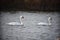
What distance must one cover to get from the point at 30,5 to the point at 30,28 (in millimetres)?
468

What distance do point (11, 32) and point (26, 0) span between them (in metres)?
0.72

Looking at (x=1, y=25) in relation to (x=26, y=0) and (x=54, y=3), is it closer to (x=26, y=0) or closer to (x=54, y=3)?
(x=26, y=0)

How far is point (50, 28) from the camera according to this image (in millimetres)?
2373

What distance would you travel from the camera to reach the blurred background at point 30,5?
2334mm

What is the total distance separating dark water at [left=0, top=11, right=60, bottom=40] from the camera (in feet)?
7.79

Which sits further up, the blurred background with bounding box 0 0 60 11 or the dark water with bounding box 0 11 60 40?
the blurred background with bounding box 0 0 60 11

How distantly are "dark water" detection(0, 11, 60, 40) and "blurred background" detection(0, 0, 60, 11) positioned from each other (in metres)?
0.09

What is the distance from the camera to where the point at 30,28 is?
94.4 inches

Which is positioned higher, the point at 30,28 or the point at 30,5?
the point at 30,5

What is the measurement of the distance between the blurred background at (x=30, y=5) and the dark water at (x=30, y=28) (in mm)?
93

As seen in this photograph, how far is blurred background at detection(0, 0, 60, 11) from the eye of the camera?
91.9 inches

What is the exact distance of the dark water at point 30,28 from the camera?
2.38 metres

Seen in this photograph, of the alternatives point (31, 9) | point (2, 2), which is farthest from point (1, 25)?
point (31, 9)

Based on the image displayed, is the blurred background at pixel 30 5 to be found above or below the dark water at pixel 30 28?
above
